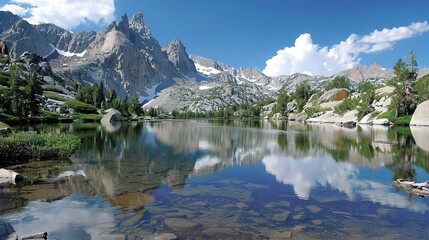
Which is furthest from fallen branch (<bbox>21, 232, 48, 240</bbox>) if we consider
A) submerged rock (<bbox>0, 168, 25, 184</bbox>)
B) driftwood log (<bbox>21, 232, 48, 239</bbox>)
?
submerged rock (<bbox>0, 168, 25, 184</bbox>)

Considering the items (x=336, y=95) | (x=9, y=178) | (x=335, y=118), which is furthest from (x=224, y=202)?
(x=336, y=95)

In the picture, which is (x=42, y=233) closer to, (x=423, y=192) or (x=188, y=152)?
(x=423, y=192)

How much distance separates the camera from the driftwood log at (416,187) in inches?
867

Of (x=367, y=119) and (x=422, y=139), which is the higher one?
(x=367, y=119)

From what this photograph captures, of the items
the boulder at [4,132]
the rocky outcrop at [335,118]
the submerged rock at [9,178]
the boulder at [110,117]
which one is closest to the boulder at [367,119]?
the rocky outcrop at [335,118]

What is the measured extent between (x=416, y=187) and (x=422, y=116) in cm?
10042

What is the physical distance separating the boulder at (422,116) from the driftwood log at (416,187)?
96.9m

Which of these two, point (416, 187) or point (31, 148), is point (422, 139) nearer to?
point (416, 187)

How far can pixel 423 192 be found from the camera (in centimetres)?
2197

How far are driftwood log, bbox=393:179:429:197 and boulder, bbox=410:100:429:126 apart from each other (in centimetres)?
9690

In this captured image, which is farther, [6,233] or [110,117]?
[110,117]

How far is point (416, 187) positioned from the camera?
75.6ft

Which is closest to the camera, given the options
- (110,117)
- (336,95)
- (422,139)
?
(422,139)

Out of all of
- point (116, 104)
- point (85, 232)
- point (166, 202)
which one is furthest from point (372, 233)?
point (116, 104)
